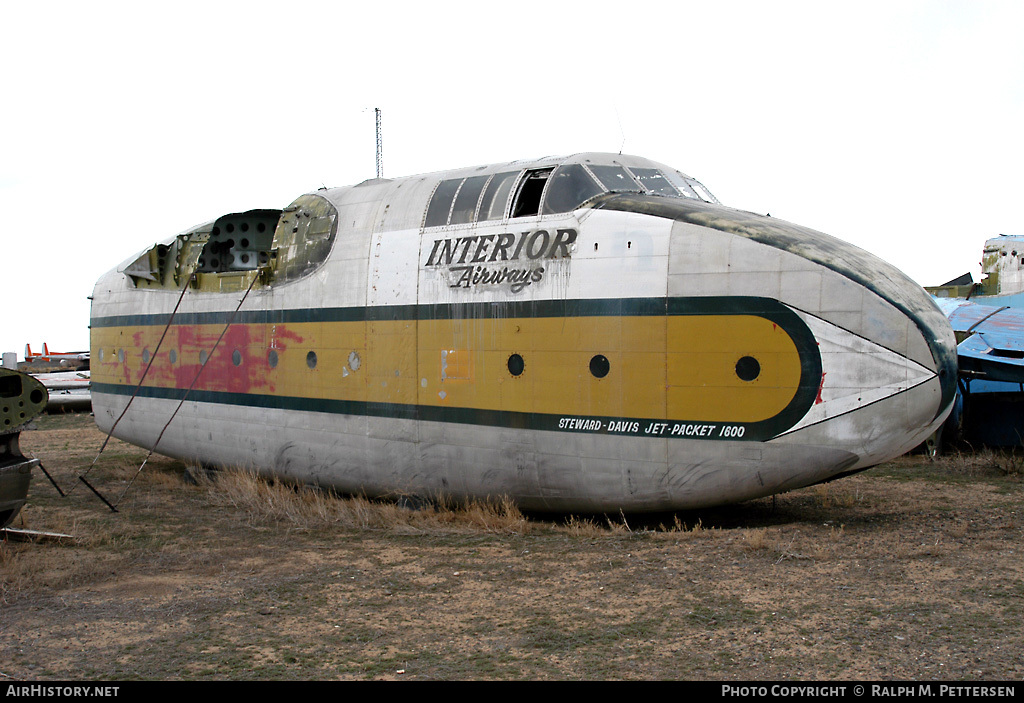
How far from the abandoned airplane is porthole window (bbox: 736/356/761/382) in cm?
2

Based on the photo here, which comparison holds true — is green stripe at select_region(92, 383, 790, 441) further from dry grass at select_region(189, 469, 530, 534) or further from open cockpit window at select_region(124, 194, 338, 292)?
open cockpit window at select_region(124, 194, 338, 292)

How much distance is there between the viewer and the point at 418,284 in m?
11.4

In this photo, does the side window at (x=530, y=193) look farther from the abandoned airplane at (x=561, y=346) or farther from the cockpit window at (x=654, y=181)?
the cockpit window at (x=654, y=181)

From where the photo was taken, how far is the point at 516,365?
1050 centimetres

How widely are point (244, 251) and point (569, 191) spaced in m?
7.19

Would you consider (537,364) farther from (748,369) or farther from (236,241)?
(236,241)

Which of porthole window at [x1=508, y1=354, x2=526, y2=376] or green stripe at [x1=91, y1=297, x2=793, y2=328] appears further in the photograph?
porthole window at [x1=508, y1=354, x2=526, y2=376]

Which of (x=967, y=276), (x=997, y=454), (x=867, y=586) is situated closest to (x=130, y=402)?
(x=867, y=586)

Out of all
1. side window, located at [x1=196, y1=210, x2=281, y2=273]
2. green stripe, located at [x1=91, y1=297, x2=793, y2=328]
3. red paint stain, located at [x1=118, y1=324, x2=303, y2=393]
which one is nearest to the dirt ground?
red paint stain, located at [x1=118, y1=324, x2=303, y2=393]

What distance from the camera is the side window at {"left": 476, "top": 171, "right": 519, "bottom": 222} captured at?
10953mm

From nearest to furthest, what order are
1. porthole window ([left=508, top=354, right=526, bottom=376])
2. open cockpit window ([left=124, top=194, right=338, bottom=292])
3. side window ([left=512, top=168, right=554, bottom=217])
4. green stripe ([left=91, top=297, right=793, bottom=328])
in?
green stripe ([left=91, top=297, right=793, bottom=328]), porthole window ([left=508, top=354, right=526, bottom=376]), side window ([left=512, top=168, right=554, bottom=217]), open cockpit window ([left=124, top=194, right=338, bottom=292])

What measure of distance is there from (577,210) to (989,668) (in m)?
6.64

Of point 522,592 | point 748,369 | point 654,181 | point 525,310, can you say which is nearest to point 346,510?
point 525,310

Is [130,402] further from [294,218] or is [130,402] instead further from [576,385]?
[576,385]
